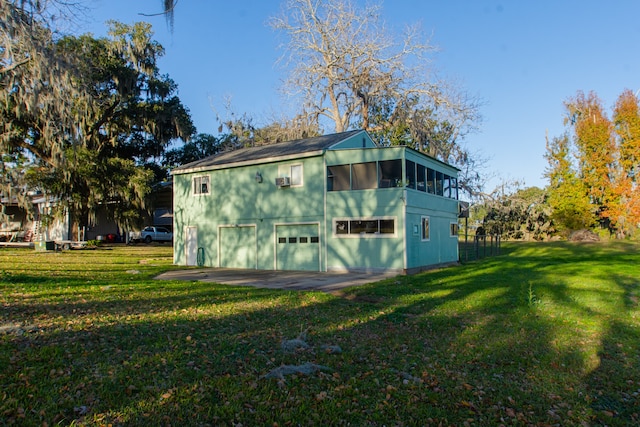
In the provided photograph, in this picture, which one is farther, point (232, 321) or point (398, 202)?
point (398, 202)

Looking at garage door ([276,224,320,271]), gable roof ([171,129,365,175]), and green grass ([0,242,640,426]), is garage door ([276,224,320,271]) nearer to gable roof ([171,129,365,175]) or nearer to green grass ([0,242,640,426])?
gable roof ([171,129,365,175])

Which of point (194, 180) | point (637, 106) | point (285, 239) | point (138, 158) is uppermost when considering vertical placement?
point (637, 106)

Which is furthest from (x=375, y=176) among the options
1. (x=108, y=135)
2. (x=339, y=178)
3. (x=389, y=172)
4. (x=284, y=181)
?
(x=108, y=135)

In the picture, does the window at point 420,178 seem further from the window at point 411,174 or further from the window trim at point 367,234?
the window trim at point 367,234

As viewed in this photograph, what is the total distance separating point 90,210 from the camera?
28516 mm

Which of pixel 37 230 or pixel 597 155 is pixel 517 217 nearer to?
pixel 597 155

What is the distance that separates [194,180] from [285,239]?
21.0ft

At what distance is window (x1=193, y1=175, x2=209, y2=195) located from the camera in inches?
828

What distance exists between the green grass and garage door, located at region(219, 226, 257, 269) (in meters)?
8.43

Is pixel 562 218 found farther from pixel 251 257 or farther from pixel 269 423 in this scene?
pixel 269 423

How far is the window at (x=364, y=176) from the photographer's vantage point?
54.0 ft

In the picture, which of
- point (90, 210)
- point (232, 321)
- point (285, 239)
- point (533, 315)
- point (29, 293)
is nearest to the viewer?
point (232, 321)

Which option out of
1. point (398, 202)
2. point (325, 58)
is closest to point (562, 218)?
point (325, 58)

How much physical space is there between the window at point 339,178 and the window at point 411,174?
229 cm
